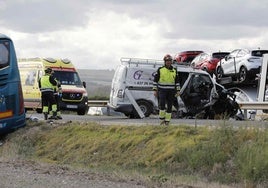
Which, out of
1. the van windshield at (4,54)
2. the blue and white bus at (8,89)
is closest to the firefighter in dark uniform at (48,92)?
the blue and white bus at (8,89)

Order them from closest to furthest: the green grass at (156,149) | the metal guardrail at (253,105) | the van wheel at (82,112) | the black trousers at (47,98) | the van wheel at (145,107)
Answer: the green grass at (156,149)
the black trousers at (47,98)
the metal guardrail at (253,105)
the van wheel at (145,107)
the van wheel at (82,112)

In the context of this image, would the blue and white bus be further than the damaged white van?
No

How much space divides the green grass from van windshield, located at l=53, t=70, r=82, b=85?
1077 cm

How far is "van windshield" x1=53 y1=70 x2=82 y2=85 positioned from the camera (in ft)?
88.3

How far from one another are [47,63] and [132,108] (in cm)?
673

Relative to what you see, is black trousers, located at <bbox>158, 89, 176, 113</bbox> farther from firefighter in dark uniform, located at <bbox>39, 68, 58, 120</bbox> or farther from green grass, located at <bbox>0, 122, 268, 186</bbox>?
firefighter in dark uniform, located at <bbox>39, 68, 58, 120</bbox>

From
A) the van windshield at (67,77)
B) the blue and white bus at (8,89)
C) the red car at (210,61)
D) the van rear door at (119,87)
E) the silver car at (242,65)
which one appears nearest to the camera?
the blue and white bus at (8,89)

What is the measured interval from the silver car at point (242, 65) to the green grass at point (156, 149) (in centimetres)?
1019

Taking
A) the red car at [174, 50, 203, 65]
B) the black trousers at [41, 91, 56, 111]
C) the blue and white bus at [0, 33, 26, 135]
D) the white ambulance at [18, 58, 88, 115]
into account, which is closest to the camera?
the blue and white bus at [0, 33, 26, 135]

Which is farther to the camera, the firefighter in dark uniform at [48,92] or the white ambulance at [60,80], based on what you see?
the white ambulance at [60,80]

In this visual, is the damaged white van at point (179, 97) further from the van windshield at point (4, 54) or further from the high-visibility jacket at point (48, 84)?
the van windshield at point (4, 54)

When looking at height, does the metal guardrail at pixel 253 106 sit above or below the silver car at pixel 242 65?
below

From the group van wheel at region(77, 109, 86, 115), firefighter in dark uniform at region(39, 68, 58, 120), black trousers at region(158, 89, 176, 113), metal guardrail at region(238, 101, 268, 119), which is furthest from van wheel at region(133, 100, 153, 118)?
black trousers at region(158, 89, 176, 113)

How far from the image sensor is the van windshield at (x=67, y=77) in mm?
26906
